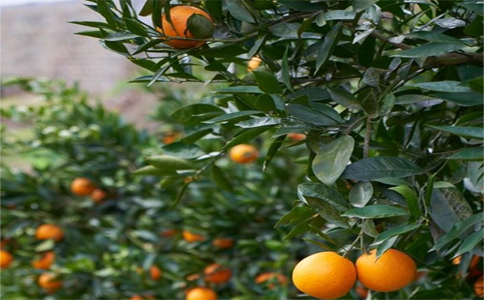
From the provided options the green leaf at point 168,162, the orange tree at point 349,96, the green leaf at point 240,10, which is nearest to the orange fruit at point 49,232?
the green leaf at point 168,162

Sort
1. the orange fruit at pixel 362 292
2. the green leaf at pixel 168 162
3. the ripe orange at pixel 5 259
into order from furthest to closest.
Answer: the ripe orange at pixel 5 259 → the orange fruit at pixel 362 292 → the green leaf at pixel 168 162

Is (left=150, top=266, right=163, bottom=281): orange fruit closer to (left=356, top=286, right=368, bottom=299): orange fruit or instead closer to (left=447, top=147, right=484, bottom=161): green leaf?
(left=356, top=286, right=368, bottom=299): orange fruit

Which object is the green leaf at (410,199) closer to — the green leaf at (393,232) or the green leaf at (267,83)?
the green leaf at (393,232)

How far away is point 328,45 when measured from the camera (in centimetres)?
54

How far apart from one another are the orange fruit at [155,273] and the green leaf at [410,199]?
946 millimetres

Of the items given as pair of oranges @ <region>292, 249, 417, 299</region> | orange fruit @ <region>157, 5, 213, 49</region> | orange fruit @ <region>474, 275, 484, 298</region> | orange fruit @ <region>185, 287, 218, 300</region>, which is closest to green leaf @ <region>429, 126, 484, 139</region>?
pair of oranges @ <region>292, 249, 417, 299</region>

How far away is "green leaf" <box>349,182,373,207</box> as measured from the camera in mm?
496

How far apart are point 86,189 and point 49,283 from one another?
235mm

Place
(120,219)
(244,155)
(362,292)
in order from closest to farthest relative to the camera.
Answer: (362,292) → (244,155) → (120,219)

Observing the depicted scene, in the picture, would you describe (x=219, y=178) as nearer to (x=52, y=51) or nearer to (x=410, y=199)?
(x=410, y=199)

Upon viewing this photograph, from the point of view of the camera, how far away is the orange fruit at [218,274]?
1275 millimetres

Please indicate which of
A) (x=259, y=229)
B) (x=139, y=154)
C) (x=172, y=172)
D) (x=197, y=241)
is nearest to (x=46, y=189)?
(x=139, y=154)

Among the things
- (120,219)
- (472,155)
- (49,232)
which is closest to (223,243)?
(120,219)

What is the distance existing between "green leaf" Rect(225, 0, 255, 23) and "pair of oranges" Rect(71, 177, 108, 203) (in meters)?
1.06
